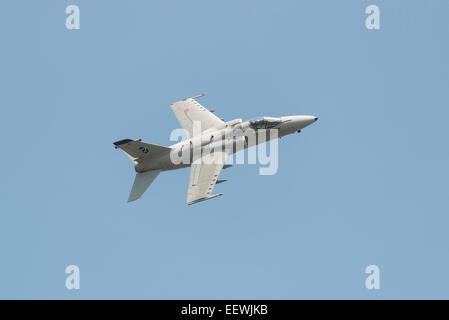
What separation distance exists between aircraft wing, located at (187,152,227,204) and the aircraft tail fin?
3.33m

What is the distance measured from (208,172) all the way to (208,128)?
5.49 m

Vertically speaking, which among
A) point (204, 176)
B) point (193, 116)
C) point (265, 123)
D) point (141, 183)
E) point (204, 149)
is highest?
point (193, 116)

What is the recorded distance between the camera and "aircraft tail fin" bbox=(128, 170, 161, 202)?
57.6 meters

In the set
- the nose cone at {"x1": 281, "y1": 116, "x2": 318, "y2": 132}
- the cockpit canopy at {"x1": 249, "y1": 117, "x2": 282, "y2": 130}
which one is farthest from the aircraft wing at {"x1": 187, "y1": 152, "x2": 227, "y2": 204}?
the nose cone at {"x1": 281, "y1": 116, "x2": 318, "y2": 132}

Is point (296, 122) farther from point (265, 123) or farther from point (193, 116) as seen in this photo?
point (193, 116)

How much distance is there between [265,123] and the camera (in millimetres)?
59688

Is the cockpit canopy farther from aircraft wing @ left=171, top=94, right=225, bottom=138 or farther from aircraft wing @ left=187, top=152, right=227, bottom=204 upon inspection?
aircraft wing @ left=187, top=152, right=227, bottom=204

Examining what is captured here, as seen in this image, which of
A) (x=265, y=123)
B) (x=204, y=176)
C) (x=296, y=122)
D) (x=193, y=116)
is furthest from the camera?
(x=193, y=116)

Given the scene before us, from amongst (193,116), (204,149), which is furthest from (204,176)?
(193,116)

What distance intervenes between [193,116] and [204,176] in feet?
25.6

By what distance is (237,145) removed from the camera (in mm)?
59031

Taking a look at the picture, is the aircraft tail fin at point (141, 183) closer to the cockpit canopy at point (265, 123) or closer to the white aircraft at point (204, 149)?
the white aircraft at point (204, 149)
